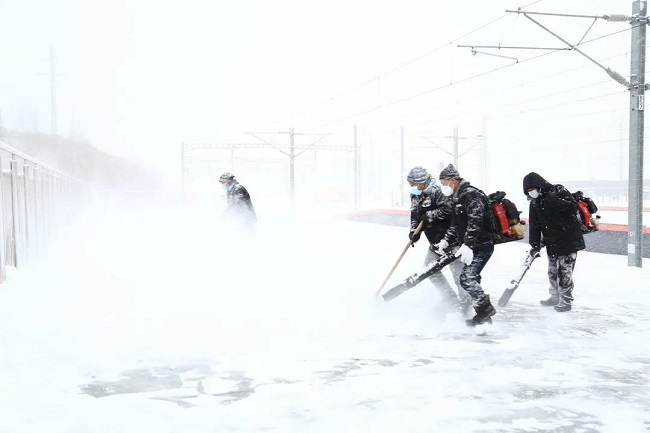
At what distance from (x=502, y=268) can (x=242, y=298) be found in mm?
5581

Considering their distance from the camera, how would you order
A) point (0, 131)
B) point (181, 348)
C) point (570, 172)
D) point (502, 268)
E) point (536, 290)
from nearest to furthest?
1. point (181, 348)
2. point (536, 290)
3. point (502, 268)
4. point (0, 131)
5. point (570, 172)

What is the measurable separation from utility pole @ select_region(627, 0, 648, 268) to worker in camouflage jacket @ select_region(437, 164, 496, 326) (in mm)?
5968

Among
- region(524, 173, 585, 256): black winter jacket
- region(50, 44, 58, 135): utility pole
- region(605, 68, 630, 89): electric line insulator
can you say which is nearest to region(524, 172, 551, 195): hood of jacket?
region(524, 173, 585, 256): black winter jacket

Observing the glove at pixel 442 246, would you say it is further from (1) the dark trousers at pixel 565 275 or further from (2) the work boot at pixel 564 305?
(2) the work boot at pixel 564 305

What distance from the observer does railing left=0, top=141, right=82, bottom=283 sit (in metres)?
8.70

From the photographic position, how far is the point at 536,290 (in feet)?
29.5

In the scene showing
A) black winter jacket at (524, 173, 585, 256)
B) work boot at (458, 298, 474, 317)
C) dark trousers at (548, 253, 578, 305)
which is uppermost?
black winter jacket at (524, 173, 585, 256)

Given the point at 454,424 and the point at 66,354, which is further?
the point at 66,354

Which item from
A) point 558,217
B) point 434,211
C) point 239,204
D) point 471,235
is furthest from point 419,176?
point 239,204

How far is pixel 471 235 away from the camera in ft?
20.4

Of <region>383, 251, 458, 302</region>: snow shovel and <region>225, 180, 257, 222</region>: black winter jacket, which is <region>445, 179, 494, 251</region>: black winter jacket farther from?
<region>225, 180, 257, 222</region>: black winter jacket

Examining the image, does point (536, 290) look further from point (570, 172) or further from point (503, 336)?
point (570, 172)

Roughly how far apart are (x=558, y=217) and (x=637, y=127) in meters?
4.98

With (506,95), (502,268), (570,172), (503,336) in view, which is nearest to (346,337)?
(503,336)
